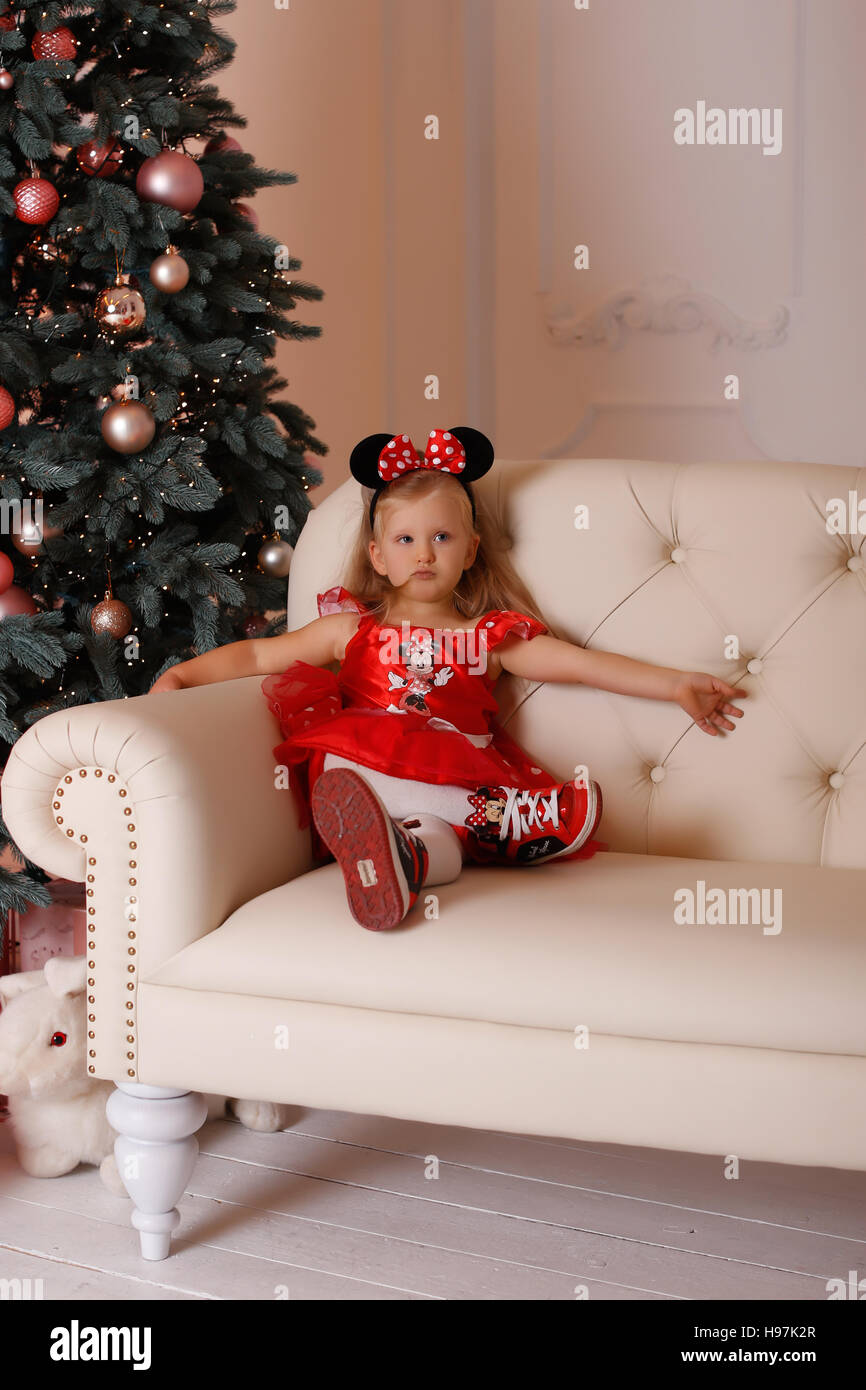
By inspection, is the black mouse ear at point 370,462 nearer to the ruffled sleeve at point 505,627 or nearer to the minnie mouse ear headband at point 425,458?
the minnie mouse ear headband at point 425,458

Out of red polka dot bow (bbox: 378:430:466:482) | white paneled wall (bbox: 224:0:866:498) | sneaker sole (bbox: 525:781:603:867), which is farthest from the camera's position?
white paneled wall (bbox: 224:0:866:498)

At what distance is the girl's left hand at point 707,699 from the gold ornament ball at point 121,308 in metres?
0.95

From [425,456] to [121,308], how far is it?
1.64 ft

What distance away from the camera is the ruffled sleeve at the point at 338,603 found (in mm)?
1827

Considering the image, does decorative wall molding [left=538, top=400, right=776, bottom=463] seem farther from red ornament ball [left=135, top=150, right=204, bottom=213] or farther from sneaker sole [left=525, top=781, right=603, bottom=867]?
sneaker sole [left=525, top=781, right=603, bottom=867]

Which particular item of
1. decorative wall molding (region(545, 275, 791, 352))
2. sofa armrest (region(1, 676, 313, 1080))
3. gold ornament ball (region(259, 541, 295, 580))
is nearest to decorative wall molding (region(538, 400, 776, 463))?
decorative wall molding (region(545, 275, 791, 352))

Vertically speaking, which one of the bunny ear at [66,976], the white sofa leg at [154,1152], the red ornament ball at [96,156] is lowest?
the white sofa leg at [154,1152]

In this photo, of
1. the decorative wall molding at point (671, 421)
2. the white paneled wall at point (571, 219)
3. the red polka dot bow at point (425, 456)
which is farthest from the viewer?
the decorative wall molding at point (671, 421)

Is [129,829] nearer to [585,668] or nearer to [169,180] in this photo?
[585,668]

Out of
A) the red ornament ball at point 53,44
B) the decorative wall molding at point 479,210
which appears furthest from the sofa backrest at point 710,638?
the decorative wall molding at point 479,210

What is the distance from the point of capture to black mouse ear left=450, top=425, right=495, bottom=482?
179 cm

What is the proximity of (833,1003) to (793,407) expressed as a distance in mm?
2516

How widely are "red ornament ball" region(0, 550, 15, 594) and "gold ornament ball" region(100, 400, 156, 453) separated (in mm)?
231

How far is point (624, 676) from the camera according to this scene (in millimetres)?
1698
